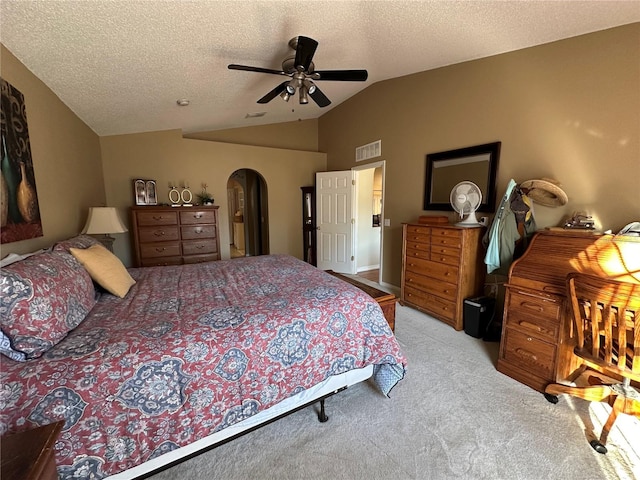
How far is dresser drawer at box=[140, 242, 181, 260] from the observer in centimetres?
372

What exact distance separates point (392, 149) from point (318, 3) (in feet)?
8.03

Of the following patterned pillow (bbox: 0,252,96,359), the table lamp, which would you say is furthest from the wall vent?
patterned pillow (bbox: 0,252,96,359)

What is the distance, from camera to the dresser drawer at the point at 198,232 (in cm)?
394

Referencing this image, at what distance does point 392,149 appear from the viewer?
411cm

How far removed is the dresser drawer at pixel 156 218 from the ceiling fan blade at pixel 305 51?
2.70 meters

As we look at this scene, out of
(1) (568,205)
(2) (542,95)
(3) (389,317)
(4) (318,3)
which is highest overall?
(4) (318,3)

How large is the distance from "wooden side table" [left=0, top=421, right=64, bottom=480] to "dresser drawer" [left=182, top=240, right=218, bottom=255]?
10.8 feet

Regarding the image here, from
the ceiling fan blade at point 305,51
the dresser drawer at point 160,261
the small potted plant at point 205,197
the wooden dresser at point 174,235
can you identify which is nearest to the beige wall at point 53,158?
the wooden dresser at point 174,235

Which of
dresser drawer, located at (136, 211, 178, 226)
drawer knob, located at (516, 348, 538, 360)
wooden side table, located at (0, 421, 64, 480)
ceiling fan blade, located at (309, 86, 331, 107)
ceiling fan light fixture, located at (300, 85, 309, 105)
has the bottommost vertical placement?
drawer knob, located at (516, 348, 538, 360)

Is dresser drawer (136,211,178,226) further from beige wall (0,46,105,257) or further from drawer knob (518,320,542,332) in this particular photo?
drawer knob (518,320,542,332)

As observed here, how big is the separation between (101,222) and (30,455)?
2.57 m

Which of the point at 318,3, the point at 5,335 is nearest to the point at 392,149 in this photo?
the point at 318,3

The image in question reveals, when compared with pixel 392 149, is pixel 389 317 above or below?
below

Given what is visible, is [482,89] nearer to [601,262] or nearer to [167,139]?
[601,262]
